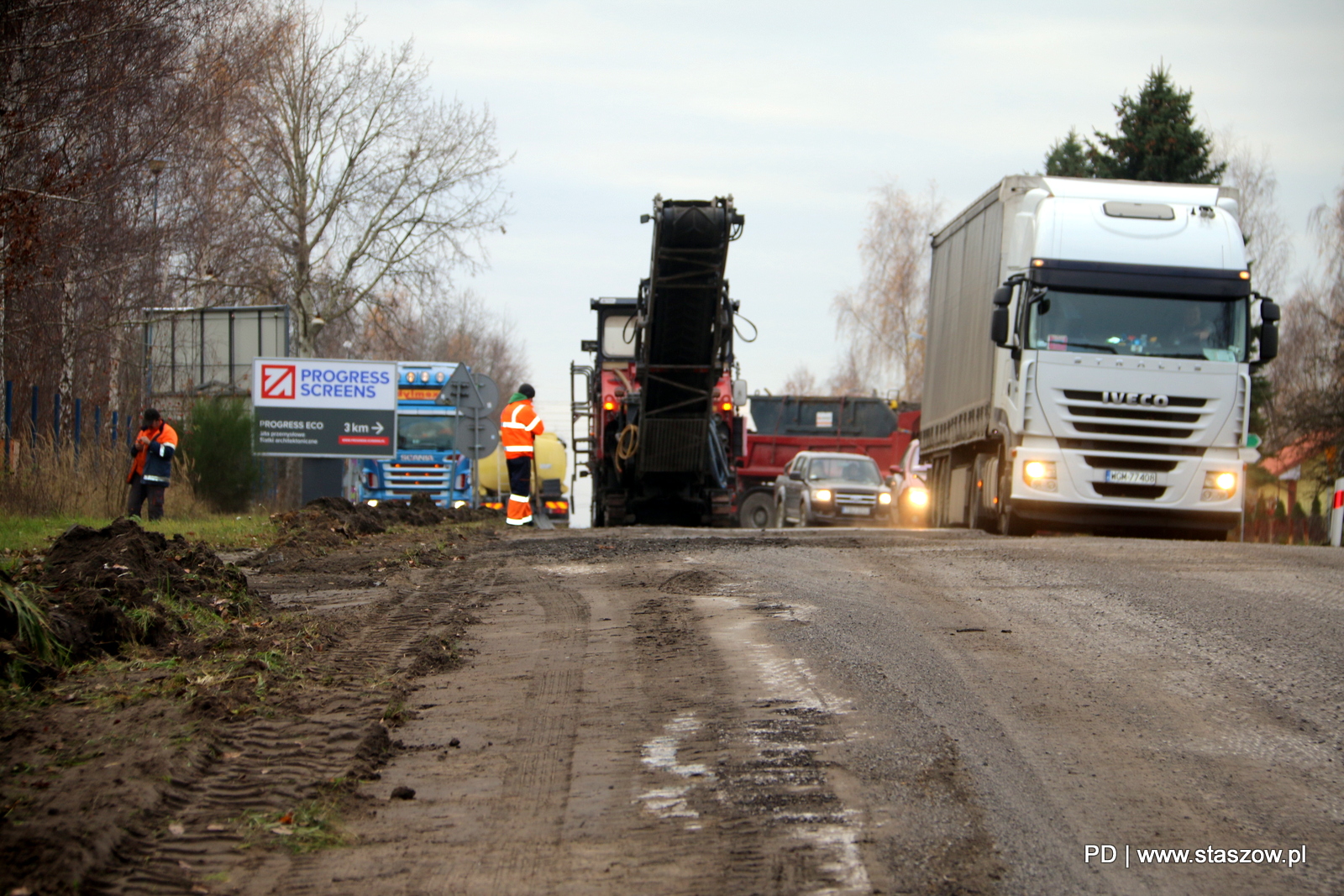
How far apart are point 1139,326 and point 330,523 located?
9765mm

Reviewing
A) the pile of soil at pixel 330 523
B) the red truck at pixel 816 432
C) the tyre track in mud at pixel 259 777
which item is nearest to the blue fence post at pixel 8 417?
the pile of soil at pixel 330 523

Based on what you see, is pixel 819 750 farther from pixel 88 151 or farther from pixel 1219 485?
pixel 88 151

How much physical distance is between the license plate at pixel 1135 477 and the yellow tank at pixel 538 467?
12851 millimetres

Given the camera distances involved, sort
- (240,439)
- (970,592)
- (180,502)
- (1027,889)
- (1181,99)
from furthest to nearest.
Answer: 1. (1181,99)
2. (240,439)
3. (180,502)
4. (970,592)
5. (1027,889)

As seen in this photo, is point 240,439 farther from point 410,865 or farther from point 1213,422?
point 410,865

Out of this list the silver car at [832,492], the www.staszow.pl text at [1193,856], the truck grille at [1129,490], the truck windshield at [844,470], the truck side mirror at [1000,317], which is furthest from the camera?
the truck windshield at [844,470]

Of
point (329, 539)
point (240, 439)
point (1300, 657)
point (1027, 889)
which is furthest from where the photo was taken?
point (240, 439)

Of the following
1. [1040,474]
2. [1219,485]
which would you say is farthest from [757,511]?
[1219,485]

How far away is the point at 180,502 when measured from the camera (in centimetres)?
1998

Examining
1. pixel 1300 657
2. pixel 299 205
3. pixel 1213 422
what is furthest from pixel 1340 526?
pixel 299 205

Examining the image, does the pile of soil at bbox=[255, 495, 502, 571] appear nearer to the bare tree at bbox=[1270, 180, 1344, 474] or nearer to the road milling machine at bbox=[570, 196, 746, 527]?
the road milling machine at bbox=[570, 196, 746, 527]

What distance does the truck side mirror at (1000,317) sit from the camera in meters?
15.0

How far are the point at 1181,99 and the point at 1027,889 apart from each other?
41.0m

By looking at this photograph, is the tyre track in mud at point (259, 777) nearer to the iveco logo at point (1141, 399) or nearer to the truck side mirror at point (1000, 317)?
the truck side mirror at point (1000, 317)
